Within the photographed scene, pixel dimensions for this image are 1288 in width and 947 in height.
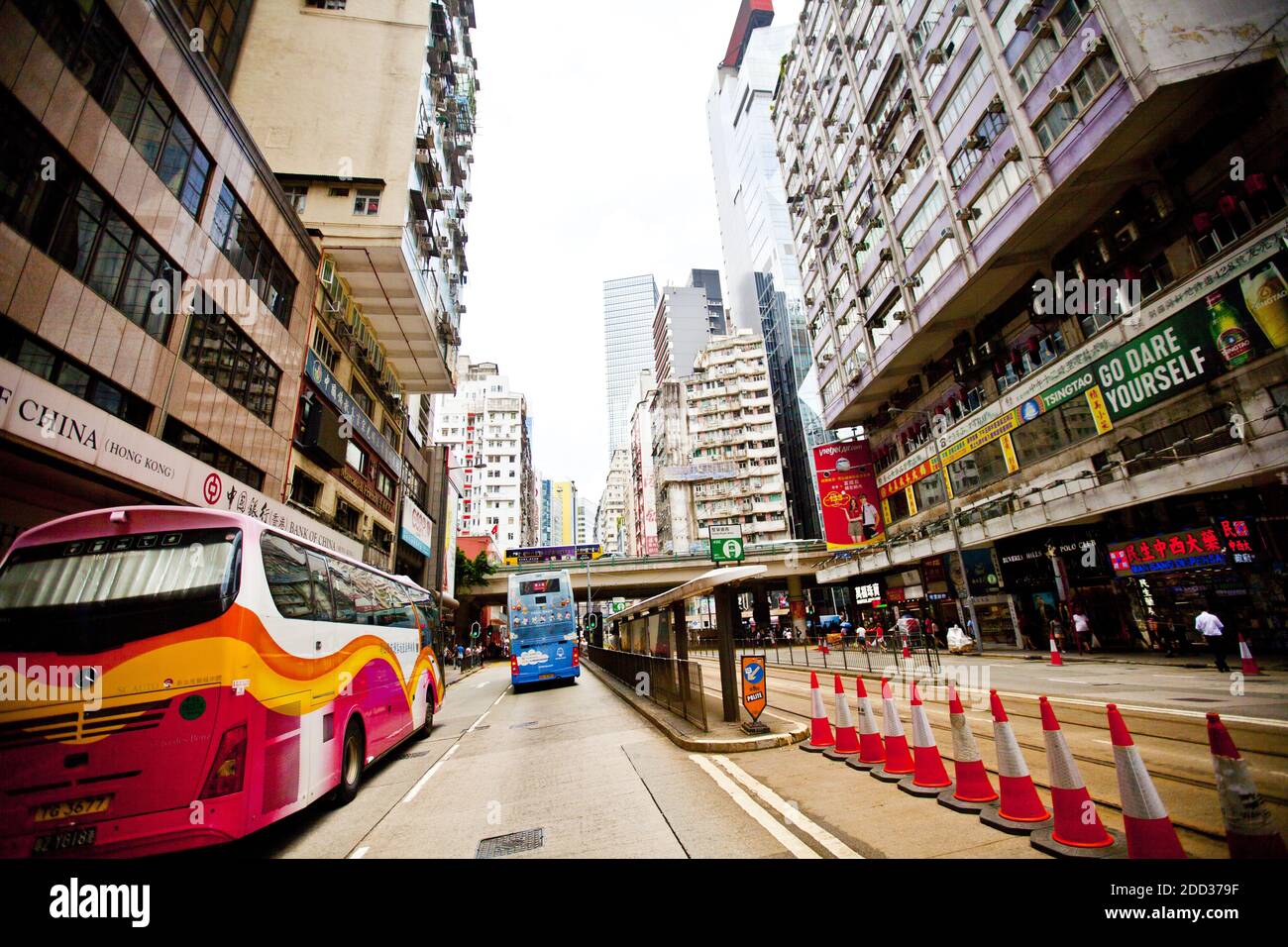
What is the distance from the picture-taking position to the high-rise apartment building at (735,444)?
247 ft

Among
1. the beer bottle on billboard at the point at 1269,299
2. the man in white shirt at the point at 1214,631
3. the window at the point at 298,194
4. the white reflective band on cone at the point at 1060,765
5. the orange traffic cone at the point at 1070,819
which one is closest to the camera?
the orange traffic cone at the point at 1070,819

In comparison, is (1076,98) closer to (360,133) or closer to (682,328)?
(360,133)

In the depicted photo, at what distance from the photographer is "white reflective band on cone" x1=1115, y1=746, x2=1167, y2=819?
131 inches

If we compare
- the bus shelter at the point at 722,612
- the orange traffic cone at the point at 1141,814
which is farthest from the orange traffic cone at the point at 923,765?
the bus shelter at the point at 722,612

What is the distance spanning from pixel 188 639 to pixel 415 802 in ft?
11.6

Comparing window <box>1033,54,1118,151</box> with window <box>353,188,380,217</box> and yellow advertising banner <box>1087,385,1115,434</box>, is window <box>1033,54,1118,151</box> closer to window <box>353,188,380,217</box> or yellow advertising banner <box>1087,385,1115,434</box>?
yellow advertising banner <box>1087,385,1115,434</box>

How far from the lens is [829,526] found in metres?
38.5

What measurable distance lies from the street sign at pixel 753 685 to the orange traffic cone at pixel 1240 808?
5.99 meters

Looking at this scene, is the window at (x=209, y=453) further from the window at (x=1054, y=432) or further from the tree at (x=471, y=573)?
the window at (x=1054, y=432)

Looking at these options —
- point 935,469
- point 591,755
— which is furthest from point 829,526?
point 591,755

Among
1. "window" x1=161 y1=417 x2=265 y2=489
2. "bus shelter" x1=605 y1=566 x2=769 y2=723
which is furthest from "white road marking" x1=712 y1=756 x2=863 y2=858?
"window" x1=161 y1=417 x2=265 y2=489

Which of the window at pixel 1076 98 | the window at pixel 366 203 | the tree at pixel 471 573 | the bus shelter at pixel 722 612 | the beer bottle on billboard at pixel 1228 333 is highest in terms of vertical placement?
the window at pixel 366 203

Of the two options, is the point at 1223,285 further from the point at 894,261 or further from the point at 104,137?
the point at 104,137

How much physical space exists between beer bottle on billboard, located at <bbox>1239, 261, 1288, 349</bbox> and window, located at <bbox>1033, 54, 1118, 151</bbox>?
8.14m
